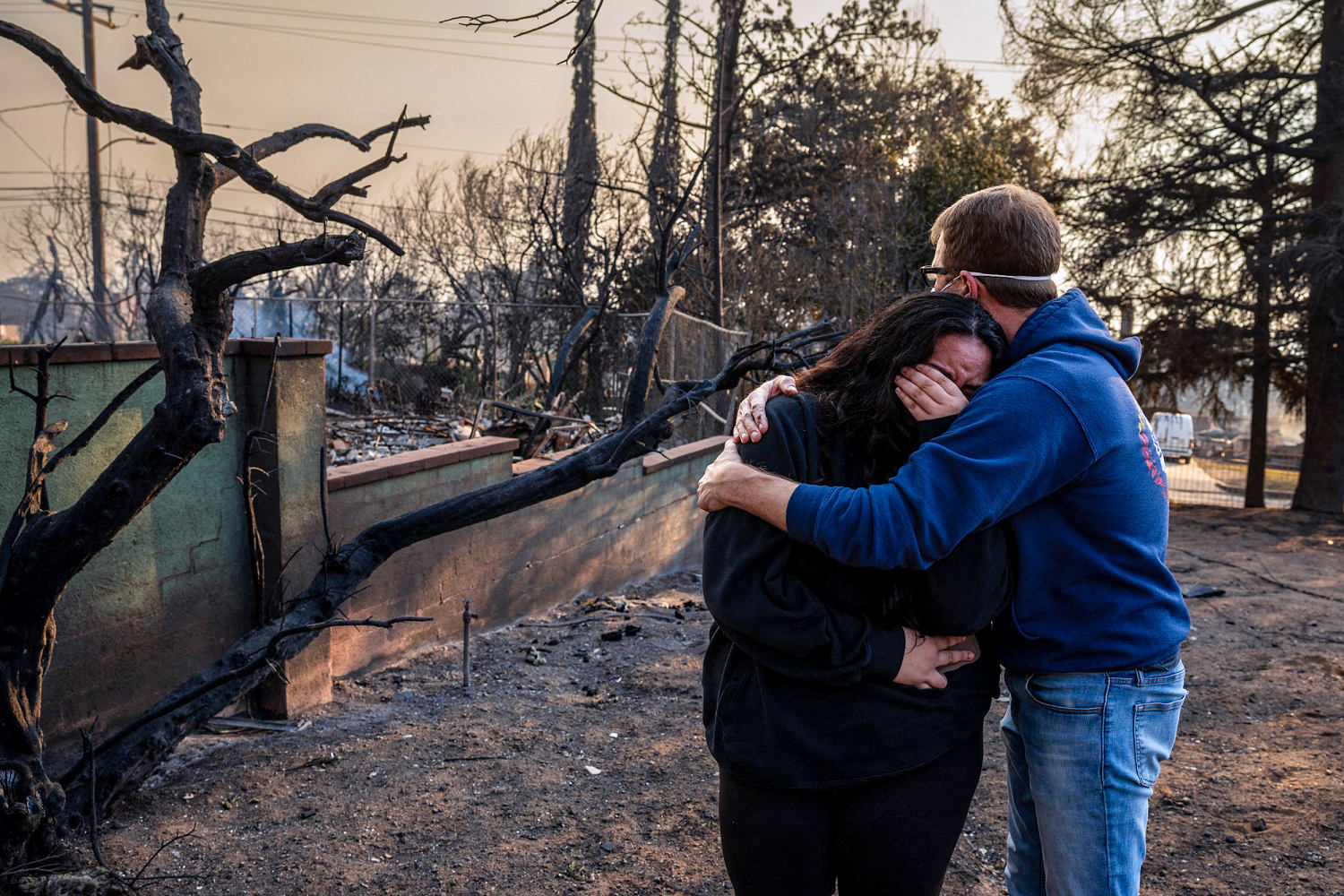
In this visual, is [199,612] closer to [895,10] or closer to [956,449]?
[956,449]

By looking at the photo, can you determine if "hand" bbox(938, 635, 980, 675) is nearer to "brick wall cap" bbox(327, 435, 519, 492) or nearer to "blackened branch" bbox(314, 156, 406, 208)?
"blackened branch" bbox(314, 156, 406, 208)

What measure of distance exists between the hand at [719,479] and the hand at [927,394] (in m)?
0.31

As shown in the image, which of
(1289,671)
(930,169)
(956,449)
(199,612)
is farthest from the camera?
(930,169)

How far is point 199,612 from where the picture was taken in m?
4.09

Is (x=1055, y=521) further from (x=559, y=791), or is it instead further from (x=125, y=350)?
(x=125, y=350)

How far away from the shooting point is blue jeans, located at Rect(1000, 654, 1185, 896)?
1834mm

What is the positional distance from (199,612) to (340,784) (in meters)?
1.03

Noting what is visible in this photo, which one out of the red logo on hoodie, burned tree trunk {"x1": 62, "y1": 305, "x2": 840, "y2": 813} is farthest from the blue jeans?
burned tree trunk {"x1": 62, "y1": 305, "x2": 840, "y2": 813}

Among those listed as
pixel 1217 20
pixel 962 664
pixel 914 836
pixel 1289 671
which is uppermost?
pixel 1217 20

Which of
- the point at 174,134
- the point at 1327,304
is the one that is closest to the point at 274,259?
the point at 174,134

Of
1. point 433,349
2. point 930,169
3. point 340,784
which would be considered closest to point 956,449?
point 340,784

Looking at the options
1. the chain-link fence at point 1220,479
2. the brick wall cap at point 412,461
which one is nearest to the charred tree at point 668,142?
the brick wall cap at point 412,461

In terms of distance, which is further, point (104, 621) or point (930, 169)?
point (930, 169)

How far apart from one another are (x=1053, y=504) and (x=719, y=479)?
635 millimetres
